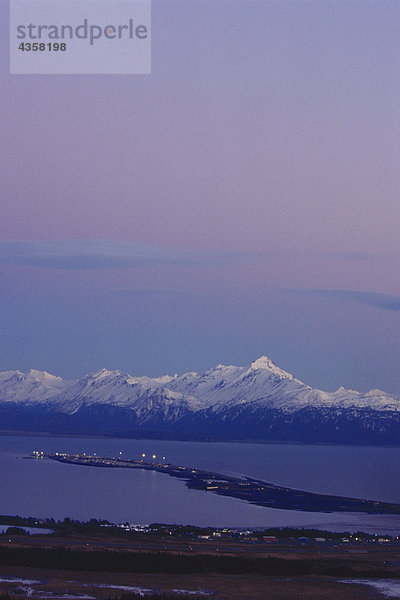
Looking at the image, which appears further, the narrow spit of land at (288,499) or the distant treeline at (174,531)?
the narrow spit of land at (288,499)

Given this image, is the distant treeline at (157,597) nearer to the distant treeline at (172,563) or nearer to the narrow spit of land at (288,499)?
the distant treeline at (172,563)

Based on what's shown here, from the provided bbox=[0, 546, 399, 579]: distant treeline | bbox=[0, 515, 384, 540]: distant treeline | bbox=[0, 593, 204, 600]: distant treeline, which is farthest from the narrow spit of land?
bbox=[0, 593, 204, 600]: distant treeline

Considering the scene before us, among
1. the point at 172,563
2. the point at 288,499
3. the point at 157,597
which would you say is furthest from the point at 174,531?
the point at 288,499

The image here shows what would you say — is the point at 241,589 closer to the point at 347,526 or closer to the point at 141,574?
the point at 141,574

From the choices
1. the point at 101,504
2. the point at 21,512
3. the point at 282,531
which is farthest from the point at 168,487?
the point at 282,531

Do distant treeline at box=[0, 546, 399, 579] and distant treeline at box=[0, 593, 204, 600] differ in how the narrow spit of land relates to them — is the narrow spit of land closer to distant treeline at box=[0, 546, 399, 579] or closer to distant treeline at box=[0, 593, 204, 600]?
distant treeline at box=[0, 546, 399, 579]

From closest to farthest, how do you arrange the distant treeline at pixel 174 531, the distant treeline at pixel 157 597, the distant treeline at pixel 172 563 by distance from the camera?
the distant treeline at pixel 157 597 → the distant treeline at pixel 172 563 → the distant treeline at pixel 174 531

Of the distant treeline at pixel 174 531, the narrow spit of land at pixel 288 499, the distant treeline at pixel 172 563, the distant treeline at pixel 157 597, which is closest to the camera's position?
the distant treeline at pixel 157 597

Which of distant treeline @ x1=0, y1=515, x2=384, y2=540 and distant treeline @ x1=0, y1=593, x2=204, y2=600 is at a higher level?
distant treeline @ x1=0, y1=593, x2=204, y2=600

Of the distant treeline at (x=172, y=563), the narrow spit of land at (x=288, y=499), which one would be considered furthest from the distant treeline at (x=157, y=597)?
the narrow spit of land at (x=288, y=499)
